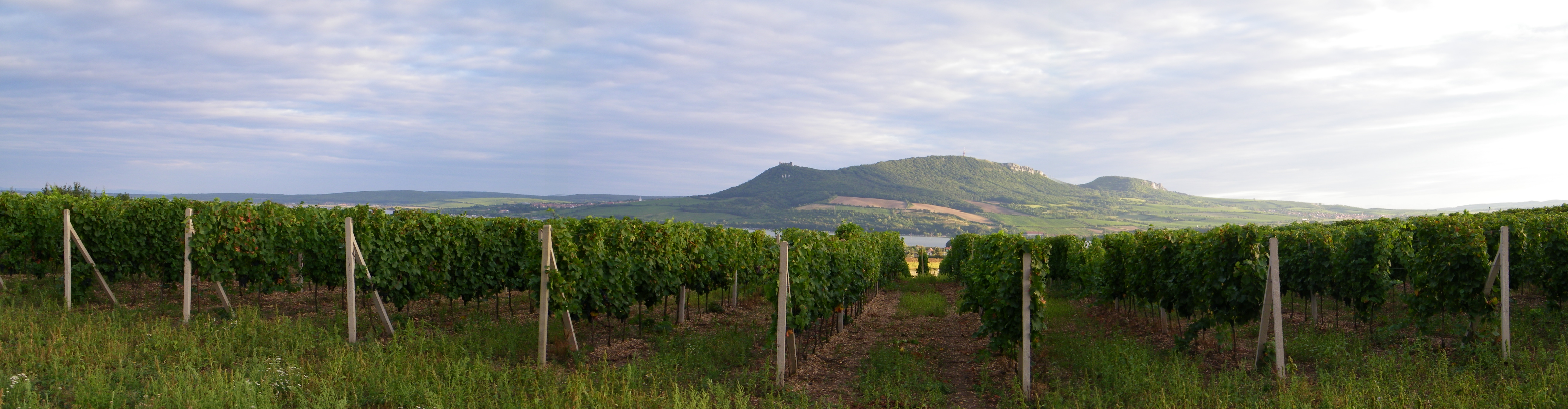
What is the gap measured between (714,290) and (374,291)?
606 cm

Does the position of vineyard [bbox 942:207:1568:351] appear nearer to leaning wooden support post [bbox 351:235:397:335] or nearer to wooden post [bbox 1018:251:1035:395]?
wooden post [bbox 1018:251:1035:395]

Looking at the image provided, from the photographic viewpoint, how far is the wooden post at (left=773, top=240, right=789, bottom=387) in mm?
7121

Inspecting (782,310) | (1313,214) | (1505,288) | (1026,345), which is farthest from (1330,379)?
(1313,214)

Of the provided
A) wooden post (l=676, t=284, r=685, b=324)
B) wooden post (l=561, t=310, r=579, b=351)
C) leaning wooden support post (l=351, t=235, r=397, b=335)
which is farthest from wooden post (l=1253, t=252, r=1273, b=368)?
leaning wooden support post (l=351, t=235, r=397, b=335)

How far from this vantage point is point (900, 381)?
7176 mm

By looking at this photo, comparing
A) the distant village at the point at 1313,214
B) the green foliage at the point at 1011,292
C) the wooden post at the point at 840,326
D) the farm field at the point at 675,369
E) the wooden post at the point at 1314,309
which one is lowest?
the wooden post at the point at 840,326

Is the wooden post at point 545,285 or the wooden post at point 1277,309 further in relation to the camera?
the wooden post at point 545,285

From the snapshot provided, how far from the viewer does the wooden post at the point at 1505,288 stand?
22.9 ft

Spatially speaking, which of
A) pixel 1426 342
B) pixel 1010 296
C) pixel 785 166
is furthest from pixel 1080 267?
pixel 785 166

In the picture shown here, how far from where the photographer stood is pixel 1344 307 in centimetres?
1260

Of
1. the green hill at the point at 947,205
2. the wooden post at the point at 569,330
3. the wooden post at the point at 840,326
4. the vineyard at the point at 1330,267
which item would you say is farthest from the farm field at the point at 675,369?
the green hill at the point at 947,205

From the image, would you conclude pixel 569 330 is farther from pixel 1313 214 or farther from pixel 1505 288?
pixel 1313 214

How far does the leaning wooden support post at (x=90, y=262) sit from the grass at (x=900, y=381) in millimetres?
11243

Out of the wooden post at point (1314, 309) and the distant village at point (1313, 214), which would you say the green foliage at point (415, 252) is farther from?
the distant village at point (1313, 214)
